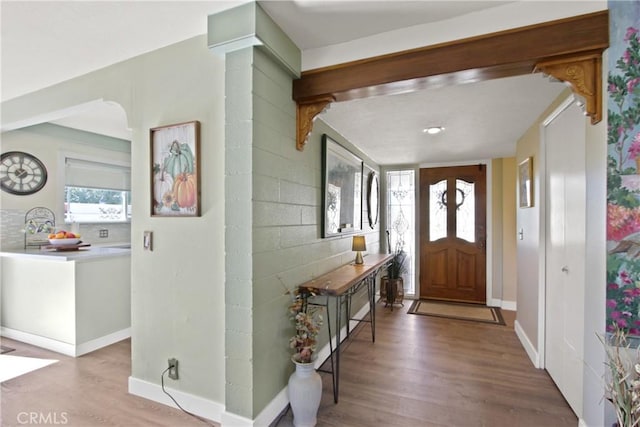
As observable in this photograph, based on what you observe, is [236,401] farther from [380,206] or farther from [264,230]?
[380,206]

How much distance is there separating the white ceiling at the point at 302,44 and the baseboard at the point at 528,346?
2.07 m

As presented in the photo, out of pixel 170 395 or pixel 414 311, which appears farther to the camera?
pixel 414 311

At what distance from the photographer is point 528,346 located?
2.92 meters

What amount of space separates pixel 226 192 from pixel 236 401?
120cm

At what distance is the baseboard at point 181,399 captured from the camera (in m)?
1.93

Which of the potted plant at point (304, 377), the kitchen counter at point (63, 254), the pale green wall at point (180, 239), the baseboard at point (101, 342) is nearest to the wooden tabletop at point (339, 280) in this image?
the potted plant at point (304, 377)

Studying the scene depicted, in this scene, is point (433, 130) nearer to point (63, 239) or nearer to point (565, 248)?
point (565, 248)

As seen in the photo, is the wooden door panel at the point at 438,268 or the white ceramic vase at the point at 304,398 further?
the wooden door panel at the point at 438,268

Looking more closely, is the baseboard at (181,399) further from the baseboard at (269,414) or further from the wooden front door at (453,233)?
the wooden front door at (453,233)

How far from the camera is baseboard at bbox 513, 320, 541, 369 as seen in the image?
8.78 ft

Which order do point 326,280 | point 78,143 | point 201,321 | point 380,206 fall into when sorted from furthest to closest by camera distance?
point 380,206 → point 78,143 → point 326,280 → point 201,321

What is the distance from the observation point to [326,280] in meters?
2.43

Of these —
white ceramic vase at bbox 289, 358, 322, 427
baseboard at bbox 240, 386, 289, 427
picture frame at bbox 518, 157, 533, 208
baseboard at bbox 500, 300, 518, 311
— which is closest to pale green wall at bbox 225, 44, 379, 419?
baseboard at bbox 240, 386, 289, 427

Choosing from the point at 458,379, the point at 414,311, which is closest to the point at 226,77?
the point at 458,379
